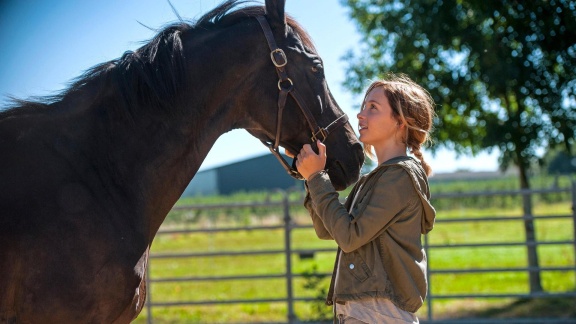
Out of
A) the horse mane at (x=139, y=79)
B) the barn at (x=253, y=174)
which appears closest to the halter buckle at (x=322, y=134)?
the horse mane at (x=139, y=79)

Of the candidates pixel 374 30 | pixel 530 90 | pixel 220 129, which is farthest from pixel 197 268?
pixel 220 129

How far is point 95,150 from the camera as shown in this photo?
89.7 inches

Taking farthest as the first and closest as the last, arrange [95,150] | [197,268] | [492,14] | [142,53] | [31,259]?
[197,268] → [492,14] → [142,53] → [95,150] → [31,259]

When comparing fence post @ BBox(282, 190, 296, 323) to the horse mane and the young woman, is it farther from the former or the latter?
the horse mane

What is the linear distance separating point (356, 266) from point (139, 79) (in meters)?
1.04

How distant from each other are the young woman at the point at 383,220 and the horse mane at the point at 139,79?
562 mm

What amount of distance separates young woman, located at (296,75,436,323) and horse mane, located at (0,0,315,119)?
562 mm

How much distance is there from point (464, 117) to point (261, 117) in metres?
6.47

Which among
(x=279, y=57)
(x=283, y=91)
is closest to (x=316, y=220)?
(x=283, y=91)

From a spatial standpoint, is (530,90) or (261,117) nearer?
(261,117)

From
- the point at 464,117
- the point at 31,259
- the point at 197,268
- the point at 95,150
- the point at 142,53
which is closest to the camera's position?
the point at 31,259

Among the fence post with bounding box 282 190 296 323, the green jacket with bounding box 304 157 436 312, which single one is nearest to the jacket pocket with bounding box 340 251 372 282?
the green jacket with bounding box 304 157 436 312

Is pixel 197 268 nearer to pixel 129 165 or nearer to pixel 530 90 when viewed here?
pixel 530 90

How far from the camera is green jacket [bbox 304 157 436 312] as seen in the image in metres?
2.25
